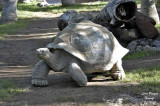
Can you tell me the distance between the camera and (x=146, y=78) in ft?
21.6

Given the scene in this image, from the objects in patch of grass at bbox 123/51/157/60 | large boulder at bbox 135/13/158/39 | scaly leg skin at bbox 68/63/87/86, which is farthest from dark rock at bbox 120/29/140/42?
scaly leg skin at bbox 68/63/87/86

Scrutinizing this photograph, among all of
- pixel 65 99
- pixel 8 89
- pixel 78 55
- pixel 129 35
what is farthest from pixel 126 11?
pixel 65 99

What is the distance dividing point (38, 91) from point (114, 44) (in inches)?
68.8

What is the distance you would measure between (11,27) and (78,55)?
9249mm

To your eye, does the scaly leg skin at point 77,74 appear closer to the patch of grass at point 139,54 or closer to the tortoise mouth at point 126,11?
the patch of grass at point 139,54

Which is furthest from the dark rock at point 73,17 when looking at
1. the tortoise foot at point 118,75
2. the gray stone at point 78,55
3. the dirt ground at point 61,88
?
the tortoise foot at point 118,75

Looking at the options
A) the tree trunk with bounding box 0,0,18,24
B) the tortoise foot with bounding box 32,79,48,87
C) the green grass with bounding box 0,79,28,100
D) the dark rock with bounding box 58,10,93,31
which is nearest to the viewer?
the green grass with bounding box 0,79,28,100

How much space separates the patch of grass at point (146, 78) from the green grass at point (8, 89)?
6.42 feet

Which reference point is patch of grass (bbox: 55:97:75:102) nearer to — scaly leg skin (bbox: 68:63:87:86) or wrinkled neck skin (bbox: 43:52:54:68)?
scaly leg skin (bbox: 68:63:87:86)

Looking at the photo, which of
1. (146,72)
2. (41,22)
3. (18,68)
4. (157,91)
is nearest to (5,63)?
(18,68)

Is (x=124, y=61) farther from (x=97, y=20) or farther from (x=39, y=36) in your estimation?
(x=39, y=36)

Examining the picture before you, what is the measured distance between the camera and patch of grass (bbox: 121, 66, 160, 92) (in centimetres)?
593

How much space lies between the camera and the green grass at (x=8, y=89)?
5.58 meters

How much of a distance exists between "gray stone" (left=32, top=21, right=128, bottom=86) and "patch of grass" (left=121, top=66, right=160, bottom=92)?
313 mm
